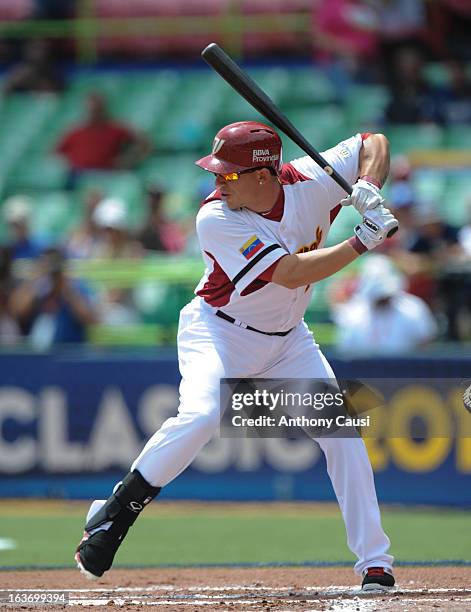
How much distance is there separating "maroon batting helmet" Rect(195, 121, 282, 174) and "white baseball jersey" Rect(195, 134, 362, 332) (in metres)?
0.18

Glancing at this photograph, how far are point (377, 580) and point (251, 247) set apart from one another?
4.75 feet

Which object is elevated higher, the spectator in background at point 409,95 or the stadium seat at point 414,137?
the spectator in background at point 409,95

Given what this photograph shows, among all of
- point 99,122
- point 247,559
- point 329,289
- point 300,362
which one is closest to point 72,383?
point 329,289

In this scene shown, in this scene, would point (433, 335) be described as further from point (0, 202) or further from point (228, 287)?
point (0, 202)

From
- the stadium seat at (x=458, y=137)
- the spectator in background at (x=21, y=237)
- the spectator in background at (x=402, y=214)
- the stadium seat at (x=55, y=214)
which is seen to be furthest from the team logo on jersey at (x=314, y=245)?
the stadium seat at (x=458, y=137)

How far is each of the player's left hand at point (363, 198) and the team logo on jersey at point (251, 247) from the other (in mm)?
377

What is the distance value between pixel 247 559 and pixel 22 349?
3234 mm

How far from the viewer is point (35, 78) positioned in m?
16.1

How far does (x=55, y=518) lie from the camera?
8.68m

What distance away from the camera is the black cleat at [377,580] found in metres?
5.36

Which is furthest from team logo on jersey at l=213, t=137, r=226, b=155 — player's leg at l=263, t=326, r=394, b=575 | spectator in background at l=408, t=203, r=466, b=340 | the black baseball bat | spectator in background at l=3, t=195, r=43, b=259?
spectator in background at l=3, t=195, r=43, b=259

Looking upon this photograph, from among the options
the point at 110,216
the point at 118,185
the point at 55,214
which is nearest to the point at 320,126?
the point at 118,185

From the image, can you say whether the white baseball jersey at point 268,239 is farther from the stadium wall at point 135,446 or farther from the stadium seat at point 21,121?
the stadium seat at point 21,121

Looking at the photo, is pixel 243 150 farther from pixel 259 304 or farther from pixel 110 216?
pixel 110 216
